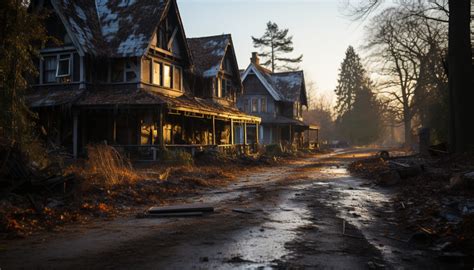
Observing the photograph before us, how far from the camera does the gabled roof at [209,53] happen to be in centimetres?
3112

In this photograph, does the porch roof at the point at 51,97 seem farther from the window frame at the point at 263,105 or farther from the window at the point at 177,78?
the window frame at the point at 263,105

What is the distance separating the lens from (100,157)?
12.2 metres

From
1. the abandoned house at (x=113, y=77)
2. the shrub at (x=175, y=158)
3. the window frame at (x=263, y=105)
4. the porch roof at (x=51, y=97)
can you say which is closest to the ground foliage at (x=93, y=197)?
the shrub at (x=175, y=158)

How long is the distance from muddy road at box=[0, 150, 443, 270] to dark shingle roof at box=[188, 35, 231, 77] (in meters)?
22.5

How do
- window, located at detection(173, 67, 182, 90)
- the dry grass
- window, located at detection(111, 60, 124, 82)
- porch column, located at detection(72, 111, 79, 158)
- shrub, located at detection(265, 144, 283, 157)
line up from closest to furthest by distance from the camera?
1. the dry grass
2. porch column, located at detection(72, 111, 79, 158)
3. window, located at detection(111, 60, 124, 82)
4. window, located at detection(173, 67, 182, 90)
5. shrub, located at detection(265, 144, 283, 157)

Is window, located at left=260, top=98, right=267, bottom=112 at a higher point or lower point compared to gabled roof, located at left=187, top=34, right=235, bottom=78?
lower

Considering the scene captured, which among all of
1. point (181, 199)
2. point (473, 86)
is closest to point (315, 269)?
point (181, 199)

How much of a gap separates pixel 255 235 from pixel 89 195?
17.7ft

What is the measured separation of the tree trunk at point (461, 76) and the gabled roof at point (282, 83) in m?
27.9

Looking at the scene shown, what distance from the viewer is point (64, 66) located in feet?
77.6

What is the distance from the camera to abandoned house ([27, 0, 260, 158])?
21.6m

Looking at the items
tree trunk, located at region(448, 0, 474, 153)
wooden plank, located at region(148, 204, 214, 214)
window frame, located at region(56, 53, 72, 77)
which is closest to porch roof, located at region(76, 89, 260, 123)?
window frame, located at region(56, 53, 72, 77)

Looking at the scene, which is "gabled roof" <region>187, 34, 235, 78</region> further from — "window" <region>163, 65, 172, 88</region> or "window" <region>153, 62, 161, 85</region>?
"window" <region>153, 62, 161, 85</region>

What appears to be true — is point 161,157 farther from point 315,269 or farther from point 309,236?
point 315,269
